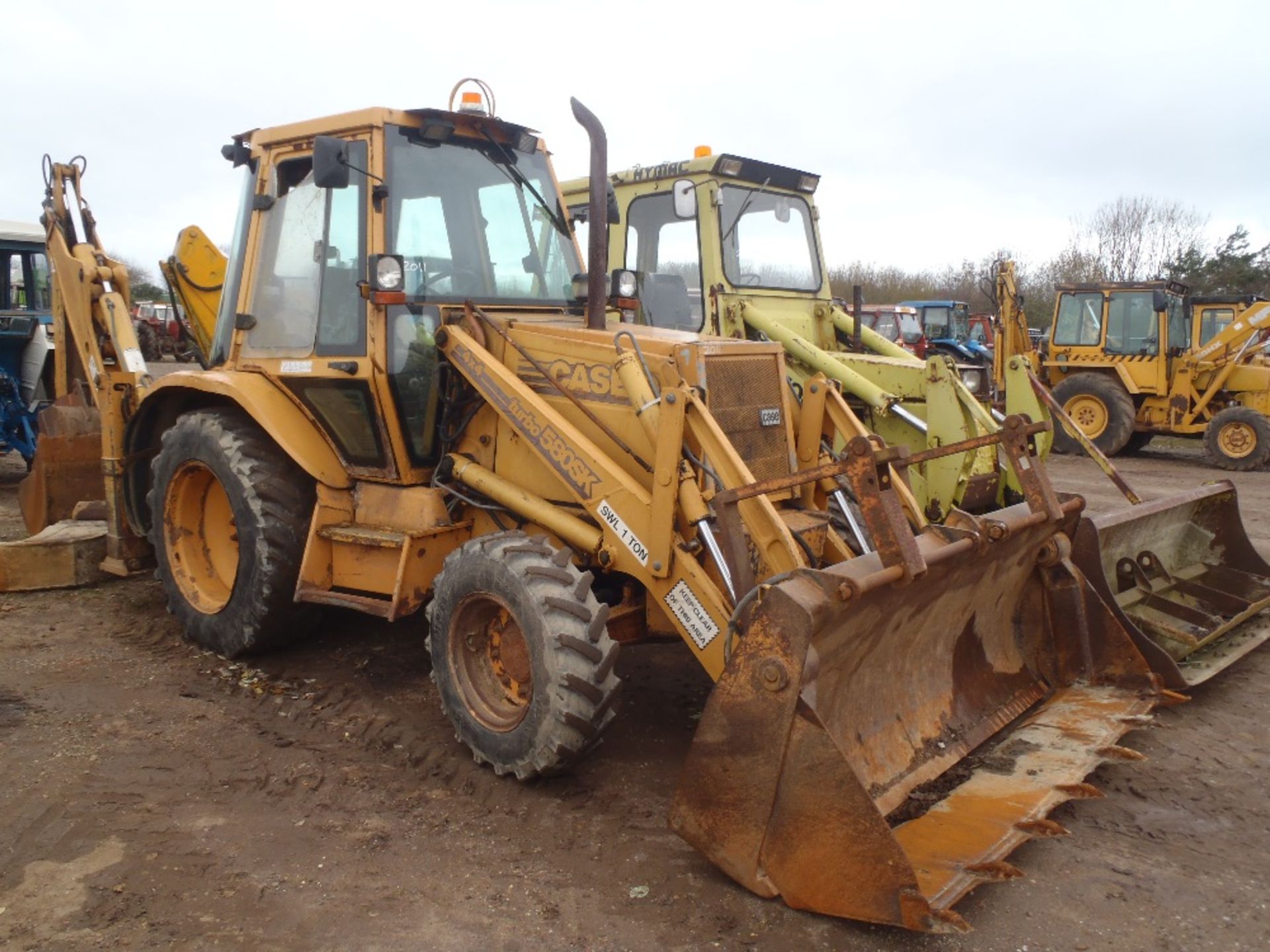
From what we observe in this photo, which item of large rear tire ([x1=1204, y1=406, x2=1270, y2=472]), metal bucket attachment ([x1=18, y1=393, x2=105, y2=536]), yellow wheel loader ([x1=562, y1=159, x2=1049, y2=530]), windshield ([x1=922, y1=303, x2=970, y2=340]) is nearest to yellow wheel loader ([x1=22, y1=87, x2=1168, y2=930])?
metal bucket attachment ([x1=18, y1=393, x2=105, y2=536])

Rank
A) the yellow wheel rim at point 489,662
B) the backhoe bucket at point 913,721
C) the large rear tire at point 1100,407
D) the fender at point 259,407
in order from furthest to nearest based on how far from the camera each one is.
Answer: the large rear tire at point 1100,407, the fender at point 259,407, the yellow wheel rim at point 489,662, the backhoe bucket at point 913,721

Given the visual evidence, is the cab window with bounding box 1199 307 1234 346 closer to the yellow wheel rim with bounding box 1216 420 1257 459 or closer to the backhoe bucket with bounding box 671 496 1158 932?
the yellow wheel rim with bounding box 1216 420 1257 459

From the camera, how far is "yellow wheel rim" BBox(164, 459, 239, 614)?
18.3ft

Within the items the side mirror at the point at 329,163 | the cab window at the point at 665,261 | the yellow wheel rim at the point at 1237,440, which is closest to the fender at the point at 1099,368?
the yellow wheel rim at the point at 1237,440

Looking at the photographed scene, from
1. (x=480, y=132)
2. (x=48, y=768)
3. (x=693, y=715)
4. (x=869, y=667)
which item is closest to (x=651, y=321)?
(x=480, y=132)

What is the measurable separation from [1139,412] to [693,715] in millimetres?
12272

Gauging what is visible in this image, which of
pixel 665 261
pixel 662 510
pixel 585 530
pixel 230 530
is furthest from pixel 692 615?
pixel 665 261

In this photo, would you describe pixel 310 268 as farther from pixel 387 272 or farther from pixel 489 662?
pixel 489 662

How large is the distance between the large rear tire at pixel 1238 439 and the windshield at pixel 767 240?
8068mm

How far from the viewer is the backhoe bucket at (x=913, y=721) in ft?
9.89

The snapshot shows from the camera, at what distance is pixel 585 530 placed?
4180 mm

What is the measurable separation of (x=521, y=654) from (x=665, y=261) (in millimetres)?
4713

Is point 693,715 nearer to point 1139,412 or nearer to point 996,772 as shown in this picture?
point 996,772

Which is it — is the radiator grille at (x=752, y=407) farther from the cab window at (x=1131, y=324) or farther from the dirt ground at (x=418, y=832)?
the cab window at (x=1131, y=324)
